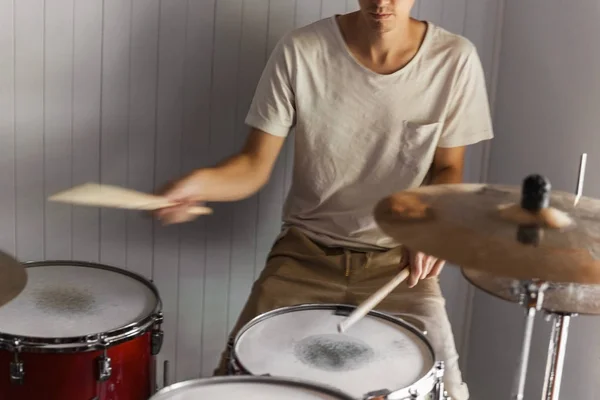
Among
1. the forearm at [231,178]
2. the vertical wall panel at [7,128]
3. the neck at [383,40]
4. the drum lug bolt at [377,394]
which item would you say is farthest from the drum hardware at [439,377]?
the vertical wall panel at [7,128]

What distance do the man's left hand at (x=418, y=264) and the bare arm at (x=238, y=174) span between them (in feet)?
1.12

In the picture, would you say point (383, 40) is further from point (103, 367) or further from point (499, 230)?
point (103, 367)

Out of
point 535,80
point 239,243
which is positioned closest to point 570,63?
point 535,80

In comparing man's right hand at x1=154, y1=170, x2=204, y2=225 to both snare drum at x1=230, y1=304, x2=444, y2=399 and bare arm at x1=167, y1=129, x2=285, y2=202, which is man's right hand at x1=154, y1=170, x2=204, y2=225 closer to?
bare arm at x1=167, y1=129, x2=285, y2=202

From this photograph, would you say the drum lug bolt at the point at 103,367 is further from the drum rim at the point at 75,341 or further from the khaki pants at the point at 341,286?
the khaki pants at the point at 341,286

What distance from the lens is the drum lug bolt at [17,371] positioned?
1.27 metres

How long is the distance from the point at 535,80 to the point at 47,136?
1.05 metres

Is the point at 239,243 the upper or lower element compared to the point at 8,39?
lower

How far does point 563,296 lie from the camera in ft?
4.38

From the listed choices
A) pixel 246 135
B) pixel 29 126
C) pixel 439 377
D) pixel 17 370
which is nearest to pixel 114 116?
pixel 29 126

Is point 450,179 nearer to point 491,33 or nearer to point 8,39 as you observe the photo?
point 491,33

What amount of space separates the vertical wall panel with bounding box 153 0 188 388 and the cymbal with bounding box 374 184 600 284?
737mm

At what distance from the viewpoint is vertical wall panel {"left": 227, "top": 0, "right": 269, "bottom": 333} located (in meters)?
1.73

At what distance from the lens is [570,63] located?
5.24 feet
